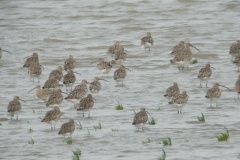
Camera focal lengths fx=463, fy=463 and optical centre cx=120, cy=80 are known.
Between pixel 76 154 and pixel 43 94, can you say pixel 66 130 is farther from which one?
pixel 43 94

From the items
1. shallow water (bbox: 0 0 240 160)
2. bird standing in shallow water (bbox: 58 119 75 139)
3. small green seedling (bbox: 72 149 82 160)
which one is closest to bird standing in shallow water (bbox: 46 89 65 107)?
shallow water (bbox: 0 0 240 160)

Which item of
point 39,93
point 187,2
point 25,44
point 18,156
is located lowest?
point 18,156

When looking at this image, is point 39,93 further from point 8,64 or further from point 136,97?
point 8,64

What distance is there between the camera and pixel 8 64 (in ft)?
76.0

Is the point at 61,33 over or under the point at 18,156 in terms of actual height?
over

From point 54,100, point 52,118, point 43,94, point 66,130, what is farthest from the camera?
point 43,94

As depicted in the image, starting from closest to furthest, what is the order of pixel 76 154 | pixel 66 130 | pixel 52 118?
pixel 76 154
pixel 66 130
pixel 52 118

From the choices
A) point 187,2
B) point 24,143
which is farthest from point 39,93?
point 187,2

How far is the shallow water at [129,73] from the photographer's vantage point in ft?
37.5

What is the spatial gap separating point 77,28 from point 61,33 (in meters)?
1.87

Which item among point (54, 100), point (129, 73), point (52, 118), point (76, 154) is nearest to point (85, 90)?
point (54, 100)

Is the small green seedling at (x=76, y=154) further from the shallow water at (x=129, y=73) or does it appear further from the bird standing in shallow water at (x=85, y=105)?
the bird standing in shallow water at (x=85, y=105)

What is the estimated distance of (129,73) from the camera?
20875 millimetres

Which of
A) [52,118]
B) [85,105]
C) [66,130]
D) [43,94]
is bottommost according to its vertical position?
[66,130]
